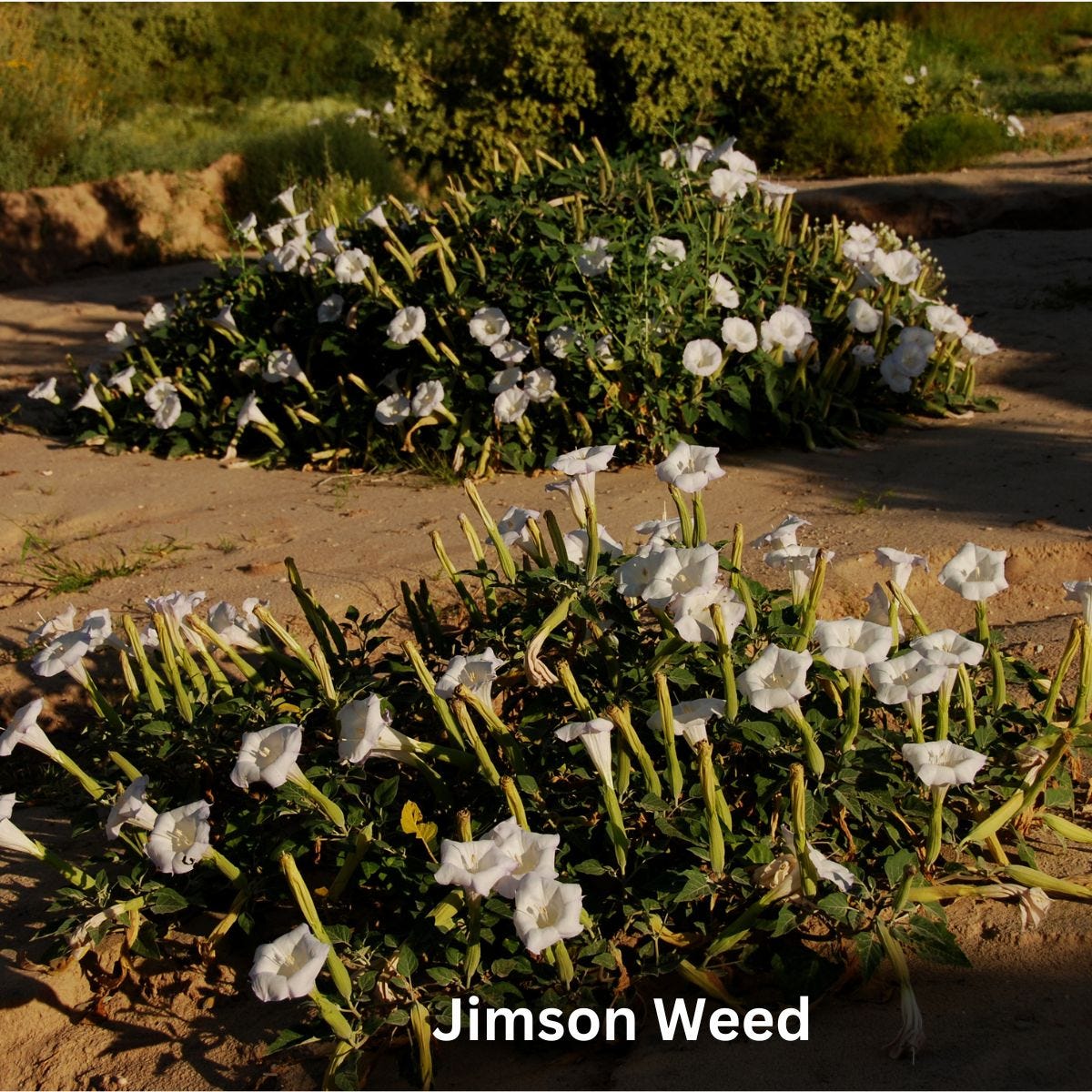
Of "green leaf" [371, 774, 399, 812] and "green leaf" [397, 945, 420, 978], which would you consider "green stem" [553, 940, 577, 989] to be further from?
"green leaf" [371, 774, 399, 812]

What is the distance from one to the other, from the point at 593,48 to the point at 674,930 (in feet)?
20.1

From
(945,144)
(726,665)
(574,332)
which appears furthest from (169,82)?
(726,665)

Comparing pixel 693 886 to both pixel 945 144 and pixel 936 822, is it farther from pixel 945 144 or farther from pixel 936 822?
pixel 945 144

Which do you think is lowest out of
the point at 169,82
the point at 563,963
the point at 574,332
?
the point at 169,82

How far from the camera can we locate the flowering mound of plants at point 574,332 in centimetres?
412

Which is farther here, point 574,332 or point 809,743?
point 574,332

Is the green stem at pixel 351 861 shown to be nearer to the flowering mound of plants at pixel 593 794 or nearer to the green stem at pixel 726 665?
the flowering mound of plants at pixel 593 794

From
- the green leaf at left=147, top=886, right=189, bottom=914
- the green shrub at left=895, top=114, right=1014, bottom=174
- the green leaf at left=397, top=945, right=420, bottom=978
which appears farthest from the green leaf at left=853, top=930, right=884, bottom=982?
the green shrub at left=895, top=114, right=1014, bottom=174

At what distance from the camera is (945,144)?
8.76 m

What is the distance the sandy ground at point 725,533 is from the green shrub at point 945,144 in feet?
7.32

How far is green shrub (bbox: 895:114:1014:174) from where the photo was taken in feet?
28.7

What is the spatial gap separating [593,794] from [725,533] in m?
1.44

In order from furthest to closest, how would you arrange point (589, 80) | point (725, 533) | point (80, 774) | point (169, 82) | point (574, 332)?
point (169, 82)
point (589, 80)
point (574, 332)
point (725, 533)
point (80, 774)

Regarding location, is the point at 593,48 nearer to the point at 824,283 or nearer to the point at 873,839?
the point at 824,283
